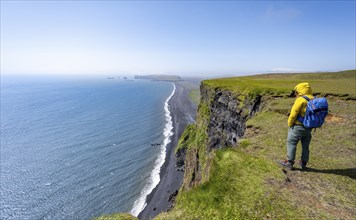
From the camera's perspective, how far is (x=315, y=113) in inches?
386

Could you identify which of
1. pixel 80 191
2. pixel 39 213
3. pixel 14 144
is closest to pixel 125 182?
pixel 80 191

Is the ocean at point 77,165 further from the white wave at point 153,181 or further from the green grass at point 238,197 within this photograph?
the green grass at point 238,197

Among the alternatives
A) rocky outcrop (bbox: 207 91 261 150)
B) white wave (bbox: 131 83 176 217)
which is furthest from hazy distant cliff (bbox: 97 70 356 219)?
white wave (bbox: 131 83 176 217)

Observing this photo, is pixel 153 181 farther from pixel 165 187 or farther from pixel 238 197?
pixel 238 197

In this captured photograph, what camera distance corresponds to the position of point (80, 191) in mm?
48969

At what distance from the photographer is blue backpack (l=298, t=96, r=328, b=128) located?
962 centimetres

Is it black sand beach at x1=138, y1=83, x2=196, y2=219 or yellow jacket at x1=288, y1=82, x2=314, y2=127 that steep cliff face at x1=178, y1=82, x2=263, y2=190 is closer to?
black sand beach at x1=138, y1=83, x2=196, y2=219

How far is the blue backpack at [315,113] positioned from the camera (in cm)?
962

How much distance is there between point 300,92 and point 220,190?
6031mm

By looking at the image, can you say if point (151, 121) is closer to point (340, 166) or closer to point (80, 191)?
point (80, 191)

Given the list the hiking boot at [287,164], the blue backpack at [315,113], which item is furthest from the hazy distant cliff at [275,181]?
the blue backpack at [315,113]

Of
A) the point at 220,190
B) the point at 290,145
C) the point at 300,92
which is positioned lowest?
the point at 220,190

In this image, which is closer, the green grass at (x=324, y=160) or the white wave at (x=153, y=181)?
the green grass at (x=324, y=160)

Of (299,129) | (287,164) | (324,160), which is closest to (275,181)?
(287,164)
